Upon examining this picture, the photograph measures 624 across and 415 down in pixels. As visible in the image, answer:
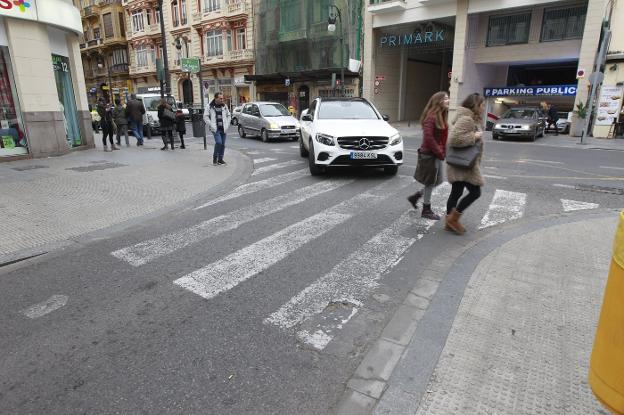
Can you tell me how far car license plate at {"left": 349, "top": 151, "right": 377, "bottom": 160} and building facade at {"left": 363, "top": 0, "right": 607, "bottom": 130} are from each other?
18.3 m

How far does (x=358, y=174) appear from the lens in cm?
962

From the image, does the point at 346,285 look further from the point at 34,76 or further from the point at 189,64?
the point at 189,64

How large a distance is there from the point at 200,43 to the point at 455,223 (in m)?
42.0

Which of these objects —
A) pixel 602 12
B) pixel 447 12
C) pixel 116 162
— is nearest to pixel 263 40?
pixel 447 12

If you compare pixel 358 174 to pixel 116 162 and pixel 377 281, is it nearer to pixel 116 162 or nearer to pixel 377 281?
pixel 377 281

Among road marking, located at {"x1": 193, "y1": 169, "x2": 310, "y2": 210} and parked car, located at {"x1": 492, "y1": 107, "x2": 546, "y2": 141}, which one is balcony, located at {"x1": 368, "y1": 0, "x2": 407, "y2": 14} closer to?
parked car, located at {"x1": 492, "y1": 107, "x2": 546, "y2": 141}

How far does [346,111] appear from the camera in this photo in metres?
9.97

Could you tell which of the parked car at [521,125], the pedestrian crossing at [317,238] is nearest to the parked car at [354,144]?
the pedestrian crossing at [317,238]

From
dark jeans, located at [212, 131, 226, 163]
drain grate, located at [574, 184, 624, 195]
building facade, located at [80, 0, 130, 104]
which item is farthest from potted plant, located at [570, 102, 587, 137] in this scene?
building facade, located at [80, 0, 130, 104]

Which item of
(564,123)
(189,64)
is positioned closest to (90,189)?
(189,64)

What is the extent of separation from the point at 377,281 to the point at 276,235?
5.94ft

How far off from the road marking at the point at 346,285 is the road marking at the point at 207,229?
6.55 ft

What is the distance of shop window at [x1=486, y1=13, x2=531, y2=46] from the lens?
2370 centimetres

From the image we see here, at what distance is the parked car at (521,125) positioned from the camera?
18.6 m
